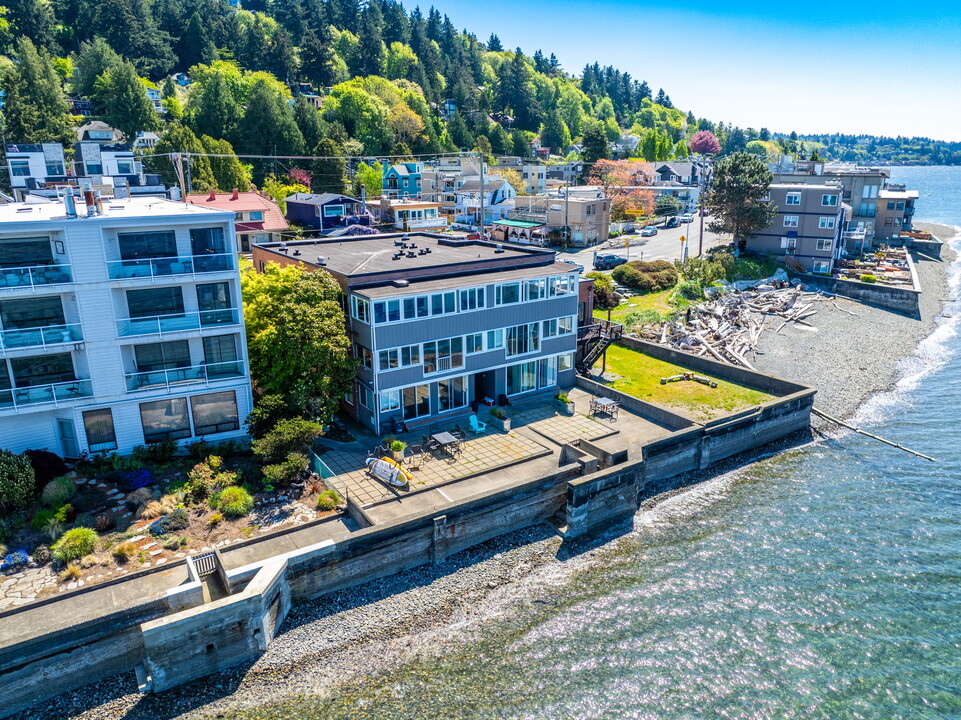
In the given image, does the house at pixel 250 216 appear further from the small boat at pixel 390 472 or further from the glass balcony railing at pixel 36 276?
the small boat at pixel 390 472

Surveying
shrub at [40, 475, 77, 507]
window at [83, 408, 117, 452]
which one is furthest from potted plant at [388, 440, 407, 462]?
shrub at [40, 475, 77, 507]

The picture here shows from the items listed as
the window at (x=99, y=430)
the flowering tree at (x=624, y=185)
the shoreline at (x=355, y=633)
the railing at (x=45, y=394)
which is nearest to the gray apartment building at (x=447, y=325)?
the shoreline at (x=355, y=633)

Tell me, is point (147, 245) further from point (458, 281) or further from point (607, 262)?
point (607, 262)

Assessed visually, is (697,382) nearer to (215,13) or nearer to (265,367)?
(265,367)

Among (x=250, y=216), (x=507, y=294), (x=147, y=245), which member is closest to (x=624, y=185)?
(x=250, y=216)

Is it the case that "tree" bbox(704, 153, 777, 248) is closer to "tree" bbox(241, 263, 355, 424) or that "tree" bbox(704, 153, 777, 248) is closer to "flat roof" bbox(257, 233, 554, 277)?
"flat roof" bbox(257, 233, 554, 277)
